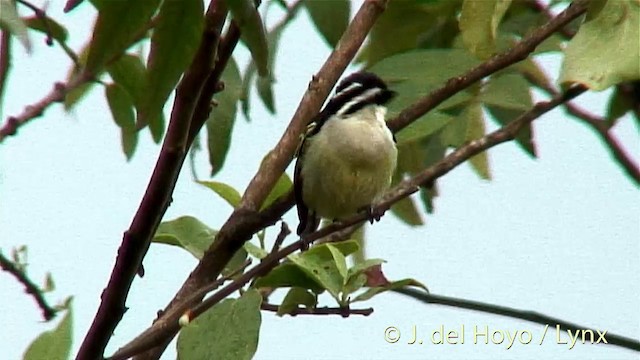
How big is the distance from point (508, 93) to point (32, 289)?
1019 mm

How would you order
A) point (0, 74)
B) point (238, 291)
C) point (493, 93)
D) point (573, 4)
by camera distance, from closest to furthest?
1. point (0, 74)
2. point (238, 291)
3. point (573, 4)
4. point (493, 93)

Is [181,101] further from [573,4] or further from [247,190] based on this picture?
[573,4]

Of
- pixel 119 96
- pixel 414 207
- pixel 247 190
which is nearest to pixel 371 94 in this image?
pixel 414 207

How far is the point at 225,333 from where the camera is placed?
1.53 meters

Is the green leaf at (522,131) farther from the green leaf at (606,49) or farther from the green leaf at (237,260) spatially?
the green leaf at (606,49)

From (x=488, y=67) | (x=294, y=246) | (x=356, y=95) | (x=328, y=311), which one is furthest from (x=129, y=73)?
(x=356, y=95)

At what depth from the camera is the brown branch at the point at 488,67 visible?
1958 millimetres

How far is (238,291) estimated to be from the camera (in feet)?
5.63

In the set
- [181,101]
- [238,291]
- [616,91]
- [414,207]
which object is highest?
[181,101]

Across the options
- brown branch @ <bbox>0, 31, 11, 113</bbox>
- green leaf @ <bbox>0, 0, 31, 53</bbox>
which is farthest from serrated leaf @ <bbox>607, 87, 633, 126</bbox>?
green leaf @ <bbox>0, 0, 31, 53</bbox>

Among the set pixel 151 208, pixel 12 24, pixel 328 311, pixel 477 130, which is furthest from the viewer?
pixel 477 130

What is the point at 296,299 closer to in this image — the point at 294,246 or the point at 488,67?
the point at 294,246

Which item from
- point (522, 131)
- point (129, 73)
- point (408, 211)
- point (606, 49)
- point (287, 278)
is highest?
point (606, 49)

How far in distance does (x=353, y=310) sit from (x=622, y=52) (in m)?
0.53
